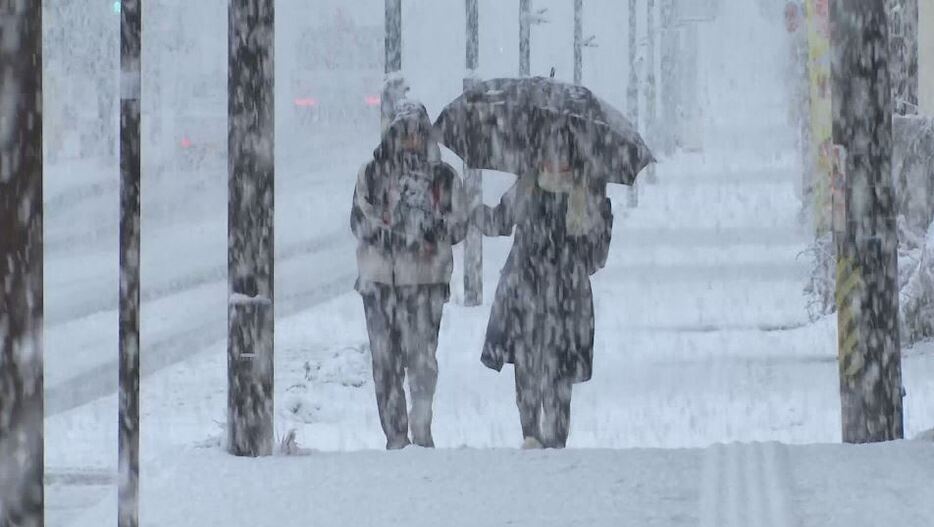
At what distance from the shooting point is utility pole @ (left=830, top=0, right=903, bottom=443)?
24.6 feet

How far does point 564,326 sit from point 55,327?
8888 millimetres

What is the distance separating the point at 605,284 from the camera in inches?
776

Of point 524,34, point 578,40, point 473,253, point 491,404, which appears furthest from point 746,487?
point 578,40

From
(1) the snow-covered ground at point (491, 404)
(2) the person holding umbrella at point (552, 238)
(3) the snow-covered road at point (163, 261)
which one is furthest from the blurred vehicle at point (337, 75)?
(2) the person holding umbrella at point (552, 238)

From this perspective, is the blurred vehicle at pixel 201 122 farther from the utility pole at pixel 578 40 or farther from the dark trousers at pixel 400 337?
the dark trousers at pixel 400 337

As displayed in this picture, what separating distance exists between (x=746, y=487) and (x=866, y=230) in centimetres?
154

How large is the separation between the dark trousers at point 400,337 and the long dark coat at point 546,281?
275 mm

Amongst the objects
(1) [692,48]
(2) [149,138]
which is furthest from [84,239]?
(1) [692,48]

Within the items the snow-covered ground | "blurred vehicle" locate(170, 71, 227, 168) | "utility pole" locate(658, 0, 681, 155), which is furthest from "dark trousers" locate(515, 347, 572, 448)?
"blurred vehicle" locate(170, 71, 227, 168)

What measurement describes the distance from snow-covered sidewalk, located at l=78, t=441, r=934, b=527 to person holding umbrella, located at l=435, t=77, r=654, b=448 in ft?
3.22

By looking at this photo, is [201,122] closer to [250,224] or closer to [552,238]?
[552,238]

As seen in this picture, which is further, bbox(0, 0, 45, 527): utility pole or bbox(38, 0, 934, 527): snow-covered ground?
bbox(38, 0, 934, 527): snow-covered ground

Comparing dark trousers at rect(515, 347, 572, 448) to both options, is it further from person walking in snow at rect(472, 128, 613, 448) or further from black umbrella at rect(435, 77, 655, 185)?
black umbrella at rect(435, 77, 655, 185)

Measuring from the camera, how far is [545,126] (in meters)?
8.38
